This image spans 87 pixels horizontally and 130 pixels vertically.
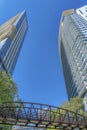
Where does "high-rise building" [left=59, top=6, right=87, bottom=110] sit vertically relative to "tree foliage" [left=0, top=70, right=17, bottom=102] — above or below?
below

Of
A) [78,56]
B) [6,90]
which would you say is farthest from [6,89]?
[78,56]

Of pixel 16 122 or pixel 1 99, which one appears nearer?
pixel 16 122

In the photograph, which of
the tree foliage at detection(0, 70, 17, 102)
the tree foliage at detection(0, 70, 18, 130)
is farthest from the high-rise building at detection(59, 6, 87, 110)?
the tree foliage at detection(0, 70, 17, 102)

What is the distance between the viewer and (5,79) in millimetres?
33625

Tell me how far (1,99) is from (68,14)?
Answer: 11634 cm

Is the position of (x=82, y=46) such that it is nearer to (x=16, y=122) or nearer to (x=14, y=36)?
(x=14, y=36)

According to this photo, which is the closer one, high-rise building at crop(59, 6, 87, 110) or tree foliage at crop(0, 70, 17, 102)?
tree foliage at crop(0, 70, 17, 102)

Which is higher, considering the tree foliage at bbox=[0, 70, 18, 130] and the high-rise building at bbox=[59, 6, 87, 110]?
the tree foliage at bbox=[0, 70, 18, 130]

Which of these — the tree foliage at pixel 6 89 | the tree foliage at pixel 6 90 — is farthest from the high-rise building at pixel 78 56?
the tree foliage at pixel 6 89

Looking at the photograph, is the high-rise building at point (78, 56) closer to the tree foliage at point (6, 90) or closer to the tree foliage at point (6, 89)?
the tree foliage at point (6, 90)

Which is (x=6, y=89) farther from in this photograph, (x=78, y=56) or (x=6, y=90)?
(x=78, y=56)

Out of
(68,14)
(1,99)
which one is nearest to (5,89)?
(1,99)

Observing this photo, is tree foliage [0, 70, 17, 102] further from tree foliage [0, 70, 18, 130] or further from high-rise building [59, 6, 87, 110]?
high-rise building [59, 6, 87, 110]

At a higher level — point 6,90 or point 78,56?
point 6,90
